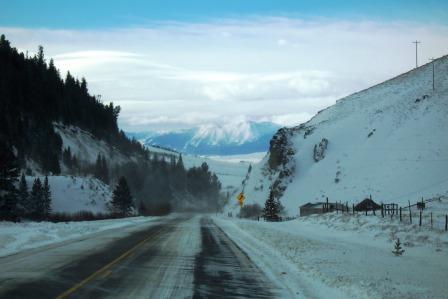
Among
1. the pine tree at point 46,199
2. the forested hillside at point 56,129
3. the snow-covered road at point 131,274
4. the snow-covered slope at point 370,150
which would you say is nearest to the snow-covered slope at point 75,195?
the forested hillside at point 56,129

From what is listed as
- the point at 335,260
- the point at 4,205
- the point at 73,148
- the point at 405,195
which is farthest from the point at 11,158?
the point at 73,148

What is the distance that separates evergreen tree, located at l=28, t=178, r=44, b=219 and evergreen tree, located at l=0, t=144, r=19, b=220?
35.8ft

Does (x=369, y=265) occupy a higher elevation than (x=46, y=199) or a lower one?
lower

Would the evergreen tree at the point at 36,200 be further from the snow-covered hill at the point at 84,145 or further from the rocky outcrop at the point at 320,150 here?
the snow-covered hill at the point at 84,145

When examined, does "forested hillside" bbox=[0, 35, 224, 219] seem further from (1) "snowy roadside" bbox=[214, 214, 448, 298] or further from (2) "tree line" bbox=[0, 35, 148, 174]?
(1) "snowy roadside" bbox=[214, 214, 448, 298]

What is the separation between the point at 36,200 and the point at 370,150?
58179 mm

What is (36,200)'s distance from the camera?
78688 mm

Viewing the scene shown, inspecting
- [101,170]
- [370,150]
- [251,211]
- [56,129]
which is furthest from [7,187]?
[56,129]

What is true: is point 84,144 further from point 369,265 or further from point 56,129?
point 369,265

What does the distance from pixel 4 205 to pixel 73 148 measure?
Answer: 84879mm

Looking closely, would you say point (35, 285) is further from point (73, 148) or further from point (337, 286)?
point (73, 148)

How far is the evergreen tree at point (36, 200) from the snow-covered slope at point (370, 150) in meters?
45.0

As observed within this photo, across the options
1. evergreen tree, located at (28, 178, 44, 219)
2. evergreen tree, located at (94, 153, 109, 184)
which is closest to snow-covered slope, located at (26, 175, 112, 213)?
evergreen tree, located at (28, 178, 44, 219)

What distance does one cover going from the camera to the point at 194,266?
1659 cm
